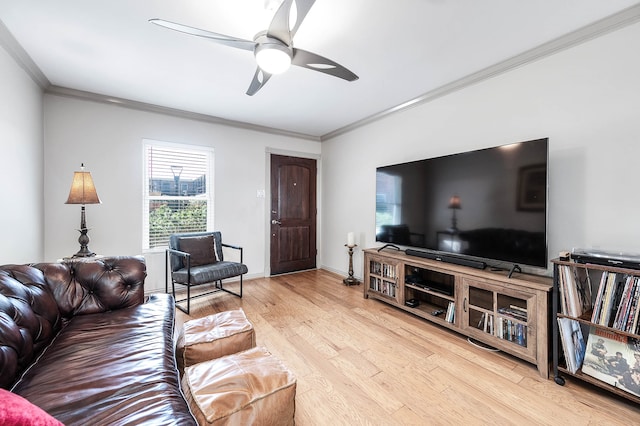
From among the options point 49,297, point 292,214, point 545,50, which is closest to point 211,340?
point 49,297

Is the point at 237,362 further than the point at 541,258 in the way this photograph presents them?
No

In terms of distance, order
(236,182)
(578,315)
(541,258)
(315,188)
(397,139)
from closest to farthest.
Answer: (578,315) < (541,258) < (397,139) < (236,182) < (315,188)

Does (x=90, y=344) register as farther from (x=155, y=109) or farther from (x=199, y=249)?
(x=155, y=109)

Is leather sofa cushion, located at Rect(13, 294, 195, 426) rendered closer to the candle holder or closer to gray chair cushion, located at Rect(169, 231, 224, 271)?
gray chair cushion, located at Rect(169, 231, 224, 271)

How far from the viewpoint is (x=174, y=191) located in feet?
12.0

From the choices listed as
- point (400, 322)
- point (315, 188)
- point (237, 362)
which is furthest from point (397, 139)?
point (237, 362)

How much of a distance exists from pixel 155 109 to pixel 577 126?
14.4 ft

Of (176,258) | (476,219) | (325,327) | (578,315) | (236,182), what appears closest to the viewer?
(578,315)

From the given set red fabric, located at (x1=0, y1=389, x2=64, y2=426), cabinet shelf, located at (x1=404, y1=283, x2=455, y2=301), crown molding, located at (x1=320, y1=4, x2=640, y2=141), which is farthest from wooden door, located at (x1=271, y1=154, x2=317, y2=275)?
red fabric, located at (x1=0, y1=389, x2=64, y2=426)

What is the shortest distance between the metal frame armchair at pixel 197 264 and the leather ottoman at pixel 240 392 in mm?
1805

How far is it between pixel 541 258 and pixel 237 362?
7.21ft

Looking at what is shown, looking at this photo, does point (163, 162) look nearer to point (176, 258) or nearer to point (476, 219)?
point (176, 258)

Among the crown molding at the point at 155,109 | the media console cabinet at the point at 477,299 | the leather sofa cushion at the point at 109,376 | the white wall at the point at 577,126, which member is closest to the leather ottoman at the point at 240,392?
the leather sofa cushion at the point at 109,376

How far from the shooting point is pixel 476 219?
7.79ft
